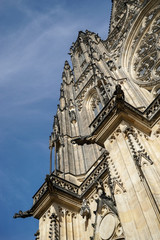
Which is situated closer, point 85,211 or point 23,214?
point 85,211

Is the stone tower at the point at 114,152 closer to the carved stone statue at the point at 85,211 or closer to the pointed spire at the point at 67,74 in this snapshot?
the carved stone statue at the point at 85,211

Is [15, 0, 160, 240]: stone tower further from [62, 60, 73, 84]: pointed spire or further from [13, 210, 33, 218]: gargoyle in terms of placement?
[62, 60, 73, 84]: pointed spire

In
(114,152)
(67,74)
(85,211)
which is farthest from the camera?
(67,74)

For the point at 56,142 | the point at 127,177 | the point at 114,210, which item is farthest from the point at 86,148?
the point at 127,177

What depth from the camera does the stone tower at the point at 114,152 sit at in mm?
5762

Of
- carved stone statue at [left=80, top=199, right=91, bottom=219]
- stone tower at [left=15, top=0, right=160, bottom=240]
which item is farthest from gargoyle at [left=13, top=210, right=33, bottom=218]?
carved stone statue at [left=80, top=199, right=91, bottom=219]

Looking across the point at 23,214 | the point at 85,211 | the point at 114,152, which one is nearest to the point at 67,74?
the point at 23,214

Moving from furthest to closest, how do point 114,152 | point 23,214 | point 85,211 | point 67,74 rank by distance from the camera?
point 67,74 → point 23,214 → point 85,211 → point 114,152

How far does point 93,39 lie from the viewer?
880 inches

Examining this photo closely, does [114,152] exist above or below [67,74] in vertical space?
below

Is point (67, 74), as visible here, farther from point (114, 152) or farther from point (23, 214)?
point (114, 152)

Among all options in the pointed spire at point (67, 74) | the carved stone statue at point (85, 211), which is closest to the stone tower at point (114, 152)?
the carved stone statue at point (85, 211)

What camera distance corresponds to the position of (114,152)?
7.04m

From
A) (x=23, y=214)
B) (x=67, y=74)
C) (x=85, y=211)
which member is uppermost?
(x=67, y=74)
